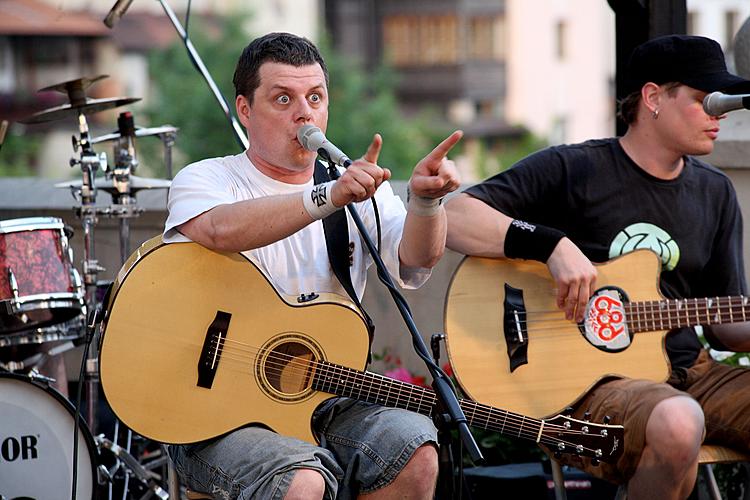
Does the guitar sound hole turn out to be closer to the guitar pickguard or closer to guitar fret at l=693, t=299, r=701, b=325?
the guitar pickguard

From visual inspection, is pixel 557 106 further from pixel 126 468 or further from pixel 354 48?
pixel 126 468

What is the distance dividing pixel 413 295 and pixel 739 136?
1.40m

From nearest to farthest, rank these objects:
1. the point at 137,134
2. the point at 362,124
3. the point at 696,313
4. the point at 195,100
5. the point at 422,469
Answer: the point at 422,469 < the point at 696,313 < the point at 137,134 < the point at 195,100 < the point at 362,124

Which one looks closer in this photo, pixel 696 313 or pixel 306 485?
pixel 306 485

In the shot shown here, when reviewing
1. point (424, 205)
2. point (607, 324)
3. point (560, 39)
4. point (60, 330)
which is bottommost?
point (60, 330)

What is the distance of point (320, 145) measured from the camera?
3.26 meters

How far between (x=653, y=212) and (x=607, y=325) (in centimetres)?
39

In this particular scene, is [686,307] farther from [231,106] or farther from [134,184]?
[231,106]

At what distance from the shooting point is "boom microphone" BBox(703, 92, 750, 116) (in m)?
3.49

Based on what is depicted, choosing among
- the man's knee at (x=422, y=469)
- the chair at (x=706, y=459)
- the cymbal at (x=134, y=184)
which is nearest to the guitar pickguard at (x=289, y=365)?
the man's knee at (x=422, y=469)

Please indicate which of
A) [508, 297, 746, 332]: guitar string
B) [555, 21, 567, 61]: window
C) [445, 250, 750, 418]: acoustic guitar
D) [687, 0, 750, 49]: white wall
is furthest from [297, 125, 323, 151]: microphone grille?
[555, 21, 567, 61]: window

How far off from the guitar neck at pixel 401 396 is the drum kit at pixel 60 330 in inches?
28.1

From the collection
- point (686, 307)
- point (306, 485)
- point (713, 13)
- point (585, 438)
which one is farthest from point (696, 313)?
point (713, 13)

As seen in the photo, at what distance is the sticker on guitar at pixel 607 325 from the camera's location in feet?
13.1
